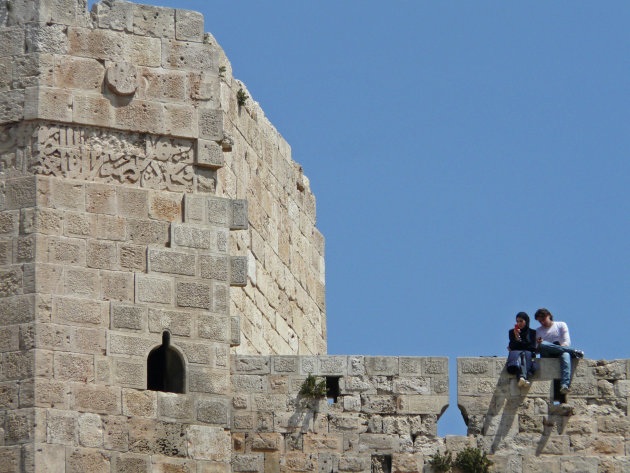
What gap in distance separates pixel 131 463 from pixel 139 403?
0.58 metres

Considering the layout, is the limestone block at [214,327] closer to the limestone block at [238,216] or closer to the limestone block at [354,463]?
the limestone block at [238,216]

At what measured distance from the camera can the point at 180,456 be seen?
1986 cm

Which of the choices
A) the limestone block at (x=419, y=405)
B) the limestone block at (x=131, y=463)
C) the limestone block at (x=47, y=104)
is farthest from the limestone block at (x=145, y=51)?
the limestone block at (x=419, y=405)

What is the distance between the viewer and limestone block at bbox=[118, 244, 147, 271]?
65.8ft

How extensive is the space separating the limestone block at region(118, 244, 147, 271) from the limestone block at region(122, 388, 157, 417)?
1193 millimetres

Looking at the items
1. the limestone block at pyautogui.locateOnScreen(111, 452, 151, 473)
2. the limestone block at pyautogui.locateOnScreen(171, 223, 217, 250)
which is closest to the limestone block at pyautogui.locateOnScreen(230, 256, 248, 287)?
the limestone block at pyautogui.locateOnScreen(171, 223, 217, 250)

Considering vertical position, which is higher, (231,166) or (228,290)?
(231,166)

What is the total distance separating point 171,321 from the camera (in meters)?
20.1

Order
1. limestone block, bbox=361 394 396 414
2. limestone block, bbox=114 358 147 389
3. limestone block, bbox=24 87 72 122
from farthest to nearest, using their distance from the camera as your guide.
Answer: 1. limestone block, bbox=361 394 396 414
2. limestone block, bbox=24 87 72 122
3. limestone block, bbox=114 358 147 389

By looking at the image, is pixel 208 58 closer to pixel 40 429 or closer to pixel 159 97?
pixel 159 97

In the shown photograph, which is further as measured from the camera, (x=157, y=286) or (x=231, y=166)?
(x=231, y=166)

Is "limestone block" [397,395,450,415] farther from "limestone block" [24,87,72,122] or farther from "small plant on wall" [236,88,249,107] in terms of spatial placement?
"limestone block" [24,87,72,122]

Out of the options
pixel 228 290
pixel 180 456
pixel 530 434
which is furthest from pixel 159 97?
pixel 530 434

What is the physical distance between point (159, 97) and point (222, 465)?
359 centimetres
